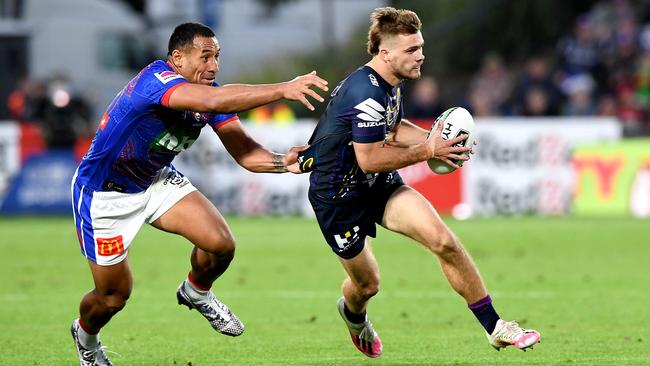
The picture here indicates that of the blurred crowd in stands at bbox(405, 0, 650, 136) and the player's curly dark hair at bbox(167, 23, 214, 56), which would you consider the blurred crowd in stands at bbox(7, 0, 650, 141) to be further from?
the player's curly dark hair at bbox(167, 23, 214, 56)

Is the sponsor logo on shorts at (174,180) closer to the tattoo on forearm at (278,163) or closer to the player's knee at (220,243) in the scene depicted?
the player's knee at (220,243)

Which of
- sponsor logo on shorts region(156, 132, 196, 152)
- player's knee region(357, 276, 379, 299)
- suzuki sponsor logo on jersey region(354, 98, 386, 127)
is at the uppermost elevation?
suzuki sponsor logo on jersey region(354, 98, 386, 127)

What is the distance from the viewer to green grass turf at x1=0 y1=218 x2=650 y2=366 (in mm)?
9336

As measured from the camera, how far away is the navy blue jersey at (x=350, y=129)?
326 inches

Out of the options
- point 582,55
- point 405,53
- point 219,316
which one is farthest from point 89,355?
point 582,55

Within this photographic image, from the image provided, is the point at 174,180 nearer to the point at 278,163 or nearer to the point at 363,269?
the point at 278,163

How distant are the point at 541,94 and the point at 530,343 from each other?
1620 centimetres

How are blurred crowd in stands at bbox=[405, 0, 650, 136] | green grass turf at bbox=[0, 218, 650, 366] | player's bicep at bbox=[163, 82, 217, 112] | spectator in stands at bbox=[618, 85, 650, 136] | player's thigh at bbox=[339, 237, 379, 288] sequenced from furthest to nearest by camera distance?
blurred crowd in stands at bbox=[405, 0, 650, 136] < spectator in stands at bbox=[618, 85, 650, 136] < green grass turf at bbox=[0, 218, 650, 366] < player's thigh at bbox=[339, 237, 379, 288] < player's bicep at bbox=[163, 82, 217, 112]

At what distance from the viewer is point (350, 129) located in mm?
8547

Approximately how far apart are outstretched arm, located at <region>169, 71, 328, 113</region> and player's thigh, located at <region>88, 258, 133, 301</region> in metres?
1.28

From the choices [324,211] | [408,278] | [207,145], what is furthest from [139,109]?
[207,145]

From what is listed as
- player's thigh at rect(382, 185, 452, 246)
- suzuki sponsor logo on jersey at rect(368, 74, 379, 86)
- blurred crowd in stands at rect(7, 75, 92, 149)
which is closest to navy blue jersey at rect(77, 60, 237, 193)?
suzuki sponsor logo on jersey at rect(368, 74, 379, 86)

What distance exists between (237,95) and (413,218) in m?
1.49

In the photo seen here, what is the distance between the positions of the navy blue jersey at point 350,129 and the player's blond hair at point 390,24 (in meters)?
0.23
